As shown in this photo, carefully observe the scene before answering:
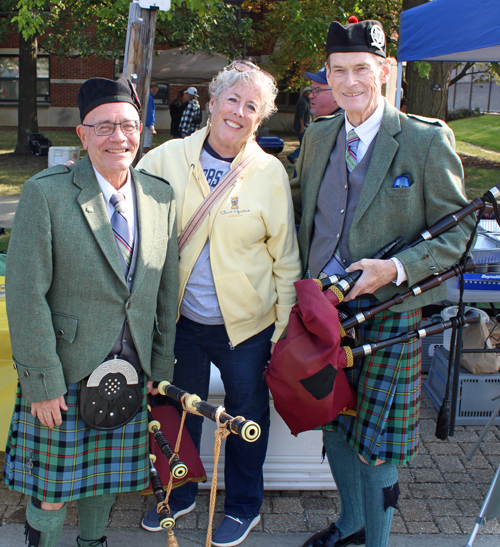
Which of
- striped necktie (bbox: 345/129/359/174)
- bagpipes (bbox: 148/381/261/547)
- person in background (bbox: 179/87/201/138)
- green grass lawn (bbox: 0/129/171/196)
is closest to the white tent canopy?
person in background (bbox: 179/87/201/138)

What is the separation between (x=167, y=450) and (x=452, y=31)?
3.63 m

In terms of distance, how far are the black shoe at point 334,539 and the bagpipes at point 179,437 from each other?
0.81 m

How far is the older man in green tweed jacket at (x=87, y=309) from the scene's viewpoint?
1.93m

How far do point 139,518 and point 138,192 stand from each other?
171 centimetres

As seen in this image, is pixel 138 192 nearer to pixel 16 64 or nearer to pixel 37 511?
pixel 37 511

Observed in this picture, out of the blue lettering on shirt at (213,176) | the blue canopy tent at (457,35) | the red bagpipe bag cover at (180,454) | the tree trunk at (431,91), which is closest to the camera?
the red bagpipe bag cover at (180,454)

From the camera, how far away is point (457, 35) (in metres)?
4.03

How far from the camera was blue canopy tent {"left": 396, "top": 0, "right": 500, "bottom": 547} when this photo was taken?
103 inches

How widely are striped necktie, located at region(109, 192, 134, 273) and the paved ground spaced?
4.86 ft

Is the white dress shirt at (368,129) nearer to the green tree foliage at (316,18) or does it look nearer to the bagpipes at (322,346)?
the bagpipes at (322,346)

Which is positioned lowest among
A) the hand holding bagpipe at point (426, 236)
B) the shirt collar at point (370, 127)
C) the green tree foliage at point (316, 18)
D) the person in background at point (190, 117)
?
the hand holding bagpipe at point (426, 236)

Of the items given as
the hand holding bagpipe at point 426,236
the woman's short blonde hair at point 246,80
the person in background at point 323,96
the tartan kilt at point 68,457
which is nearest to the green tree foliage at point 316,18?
the person in background at point 323,96

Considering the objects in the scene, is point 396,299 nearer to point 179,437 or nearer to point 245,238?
point 245,238

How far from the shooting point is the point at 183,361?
2.61 metres
